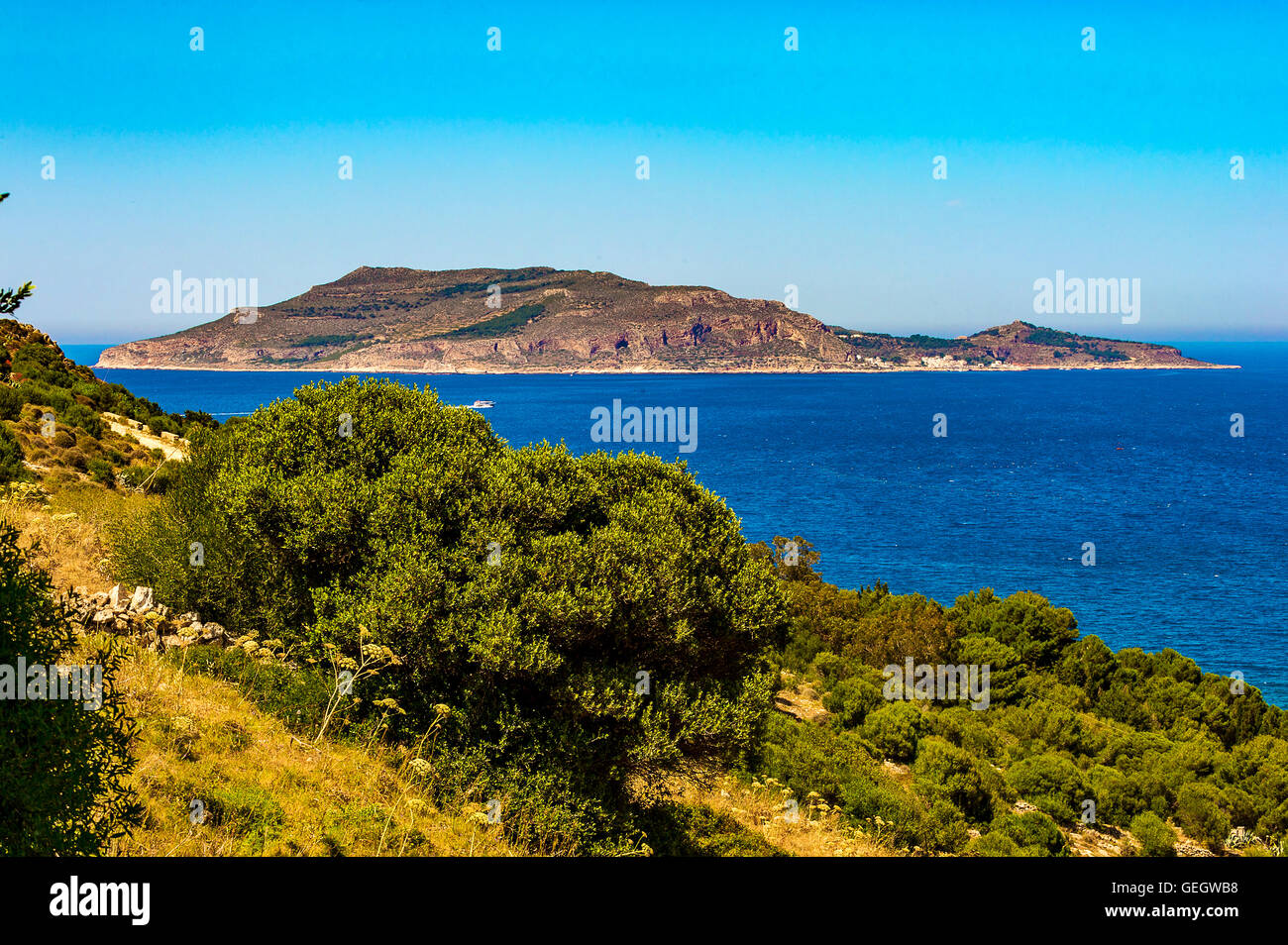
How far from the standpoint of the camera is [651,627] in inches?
542

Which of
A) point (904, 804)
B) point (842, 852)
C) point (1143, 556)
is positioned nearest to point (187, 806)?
point (842, 852)

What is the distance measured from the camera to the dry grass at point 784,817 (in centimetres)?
1609

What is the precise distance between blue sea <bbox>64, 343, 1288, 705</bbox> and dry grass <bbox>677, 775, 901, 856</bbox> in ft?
56.6

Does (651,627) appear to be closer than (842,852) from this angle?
Yes

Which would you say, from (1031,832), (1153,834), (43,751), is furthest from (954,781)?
(43,751)

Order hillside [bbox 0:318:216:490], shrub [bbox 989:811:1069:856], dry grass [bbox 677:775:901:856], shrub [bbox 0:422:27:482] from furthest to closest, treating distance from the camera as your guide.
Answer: hillside [bbox 0:318:216:490] → shrub [bbox 0:422:27:482] → shrub [bbox 989:811:1069:856] → dry grass [bbox 677:775:901:856]

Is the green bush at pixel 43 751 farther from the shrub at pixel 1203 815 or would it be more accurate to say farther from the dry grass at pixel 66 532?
the shrub at pixel 1203 815

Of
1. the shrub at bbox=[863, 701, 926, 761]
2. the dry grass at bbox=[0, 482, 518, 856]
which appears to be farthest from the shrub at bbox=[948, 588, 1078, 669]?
the dry grass at bbox=[0, 482, 518, 856]

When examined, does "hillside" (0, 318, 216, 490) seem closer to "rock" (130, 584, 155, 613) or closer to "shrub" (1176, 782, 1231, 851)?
"rock" (130, 584, 155, 613)

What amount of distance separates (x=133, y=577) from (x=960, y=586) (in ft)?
176

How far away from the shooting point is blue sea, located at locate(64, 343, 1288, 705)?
5445cm
